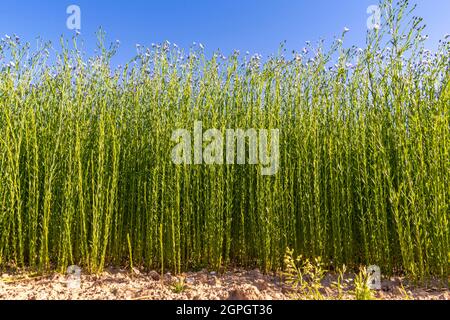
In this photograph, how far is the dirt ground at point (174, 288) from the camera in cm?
241

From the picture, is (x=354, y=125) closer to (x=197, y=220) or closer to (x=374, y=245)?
(x=374, y=245)

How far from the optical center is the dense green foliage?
289 cm

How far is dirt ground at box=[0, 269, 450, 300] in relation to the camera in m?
2.41

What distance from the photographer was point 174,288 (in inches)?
103

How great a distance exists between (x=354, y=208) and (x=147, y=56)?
2172 mm

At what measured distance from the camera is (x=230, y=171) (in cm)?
322

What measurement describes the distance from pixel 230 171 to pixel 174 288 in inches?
40.3

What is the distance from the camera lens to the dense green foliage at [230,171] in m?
2.89

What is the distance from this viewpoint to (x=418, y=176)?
2760 mm

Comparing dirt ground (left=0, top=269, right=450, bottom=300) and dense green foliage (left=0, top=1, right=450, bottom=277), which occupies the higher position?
dense green foliage (left=0, top=1, right=450, bottom=277)

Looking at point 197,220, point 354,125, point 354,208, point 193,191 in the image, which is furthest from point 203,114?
point 354,208

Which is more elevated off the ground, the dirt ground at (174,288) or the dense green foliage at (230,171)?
the dense green foliage at (230,171)

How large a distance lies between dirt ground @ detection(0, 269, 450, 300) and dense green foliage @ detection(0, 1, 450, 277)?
134mm

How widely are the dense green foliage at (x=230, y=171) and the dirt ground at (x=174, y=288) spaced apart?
0.44 feet
